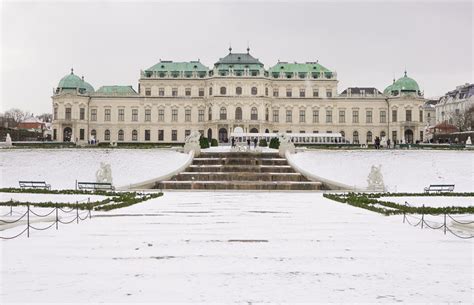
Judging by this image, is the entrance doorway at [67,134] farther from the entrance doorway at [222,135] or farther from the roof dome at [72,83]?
A: the entrance doorway at [222,135]

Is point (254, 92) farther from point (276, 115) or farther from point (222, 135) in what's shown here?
point (222, 135)

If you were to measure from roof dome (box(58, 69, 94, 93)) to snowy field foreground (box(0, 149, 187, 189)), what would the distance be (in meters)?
43.0

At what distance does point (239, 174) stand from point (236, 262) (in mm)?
23851

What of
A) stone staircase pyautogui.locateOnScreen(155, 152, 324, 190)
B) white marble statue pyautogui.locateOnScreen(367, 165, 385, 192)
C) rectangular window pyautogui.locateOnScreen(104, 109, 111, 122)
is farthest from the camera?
rectangular window pyautogui.locateOnScreen(104, 109, 111, 122)

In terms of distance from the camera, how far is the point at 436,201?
2222 centimetres

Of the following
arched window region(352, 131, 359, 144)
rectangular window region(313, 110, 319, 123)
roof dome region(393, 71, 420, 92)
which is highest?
roof dome region(393, 71, 420, 92)

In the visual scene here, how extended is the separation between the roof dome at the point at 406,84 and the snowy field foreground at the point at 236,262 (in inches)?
2991

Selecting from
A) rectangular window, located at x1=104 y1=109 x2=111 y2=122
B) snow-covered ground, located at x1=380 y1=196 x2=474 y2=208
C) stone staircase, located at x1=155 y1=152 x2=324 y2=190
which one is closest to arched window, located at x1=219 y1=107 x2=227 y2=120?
rectangular window, located at x1=104 y1=109 x2=111 y2=122

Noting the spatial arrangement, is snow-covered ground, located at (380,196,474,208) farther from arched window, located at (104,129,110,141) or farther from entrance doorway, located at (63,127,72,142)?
entrance doorway, located at (63,127,72,142)

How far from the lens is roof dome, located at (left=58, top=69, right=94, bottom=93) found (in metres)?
86.9

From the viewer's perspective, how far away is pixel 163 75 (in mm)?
89000

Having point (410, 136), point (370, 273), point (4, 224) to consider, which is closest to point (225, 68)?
point (410, 136)

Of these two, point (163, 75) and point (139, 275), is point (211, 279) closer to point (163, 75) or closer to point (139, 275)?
point (139, 275)

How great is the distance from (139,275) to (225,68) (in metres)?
78.6
